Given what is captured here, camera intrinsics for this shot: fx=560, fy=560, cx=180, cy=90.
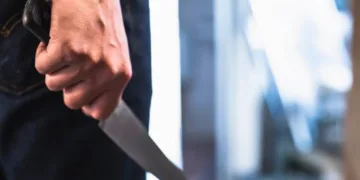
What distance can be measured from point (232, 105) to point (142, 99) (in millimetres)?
1130

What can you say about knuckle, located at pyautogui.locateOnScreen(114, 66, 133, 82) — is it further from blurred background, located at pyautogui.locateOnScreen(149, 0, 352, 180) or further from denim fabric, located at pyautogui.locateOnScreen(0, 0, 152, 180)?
blurred background, located at pyautogui.locateOnScreen(149, 0, 352, 180)

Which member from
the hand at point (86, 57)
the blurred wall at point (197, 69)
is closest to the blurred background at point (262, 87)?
the blurred wall at point (197, 69)

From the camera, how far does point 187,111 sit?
5.27ft

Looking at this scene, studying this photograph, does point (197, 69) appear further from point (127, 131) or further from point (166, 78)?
point (127, 131)


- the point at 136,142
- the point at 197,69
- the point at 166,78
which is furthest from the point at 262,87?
the point at 136,142

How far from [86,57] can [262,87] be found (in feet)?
4.27

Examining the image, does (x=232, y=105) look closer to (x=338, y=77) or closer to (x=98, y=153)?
(x=338, y=77)

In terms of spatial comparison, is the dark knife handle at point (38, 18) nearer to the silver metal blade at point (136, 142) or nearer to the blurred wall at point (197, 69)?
the silver metal blade at point (136, 142)

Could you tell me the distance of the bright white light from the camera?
80cm

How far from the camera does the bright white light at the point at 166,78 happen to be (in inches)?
31.7

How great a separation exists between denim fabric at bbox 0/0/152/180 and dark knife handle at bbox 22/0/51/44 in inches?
2.5

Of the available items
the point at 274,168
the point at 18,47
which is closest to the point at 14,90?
the point at 18,47

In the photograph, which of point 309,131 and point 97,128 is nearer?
point 97,128

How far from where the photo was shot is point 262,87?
5.49 ft
